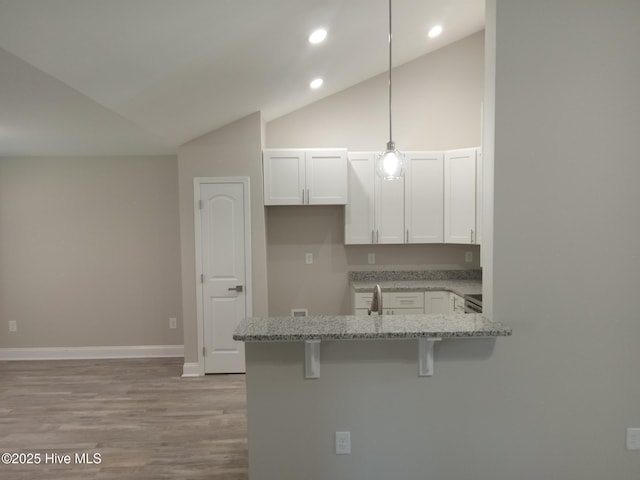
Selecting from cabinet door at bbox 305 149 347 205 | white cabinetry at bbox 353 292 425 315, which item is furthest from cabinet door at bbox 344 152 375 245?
white cabinetry at bbox 353 292 425 315

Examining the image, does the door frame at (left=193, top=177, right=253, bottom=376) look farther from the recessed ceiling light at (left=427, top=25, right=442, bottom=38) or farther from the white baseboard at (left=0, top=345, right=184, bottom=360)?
the recessed ceiling light at (left=427, top=25, right=442, bottom=38)

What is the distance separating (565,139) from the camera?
1777 millimetres

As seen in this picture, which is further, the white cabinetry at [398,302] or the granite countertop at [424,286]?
the white cabinetry at [398,302]

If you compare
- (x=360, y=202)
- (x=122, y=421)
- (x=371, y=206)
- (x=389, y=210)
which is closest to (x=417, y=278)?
(x=389, y=210)

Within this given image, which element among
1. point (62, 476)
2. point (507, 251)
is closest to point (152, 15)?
point (507, 251)

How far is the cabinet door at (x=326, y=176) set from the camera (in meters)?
3.69

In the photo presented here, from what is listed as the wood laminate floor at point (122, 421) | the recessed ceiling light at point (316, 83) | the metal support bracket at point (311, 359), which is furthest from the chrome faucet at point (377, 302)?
the recessed ceiling light at point (316, 83)

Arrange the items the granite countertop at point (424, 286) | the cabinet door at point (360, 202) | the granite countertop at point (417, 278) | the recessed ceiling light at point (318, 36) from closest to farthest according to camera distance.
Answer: the recessed ceiling light at point (318, 36), the granite countertop at point (424, 286), the cabinet door at point (360, 202), the granite countertop at point (417, 278)

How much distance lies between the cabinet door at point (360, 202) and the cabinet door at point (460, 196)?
2.70ft

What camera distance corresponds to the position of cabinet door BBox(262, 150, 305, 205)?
365 centimetres

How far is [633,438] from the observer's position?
1.83m

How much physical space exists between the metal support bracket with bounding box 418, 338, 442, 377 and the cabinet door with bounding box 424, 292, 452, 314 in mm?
1947

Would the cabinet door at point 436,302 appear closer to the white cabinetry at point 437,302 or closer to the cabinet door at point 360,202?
the white cabinetry at point 437,302

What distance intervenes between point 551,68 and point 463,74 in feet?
8.05
